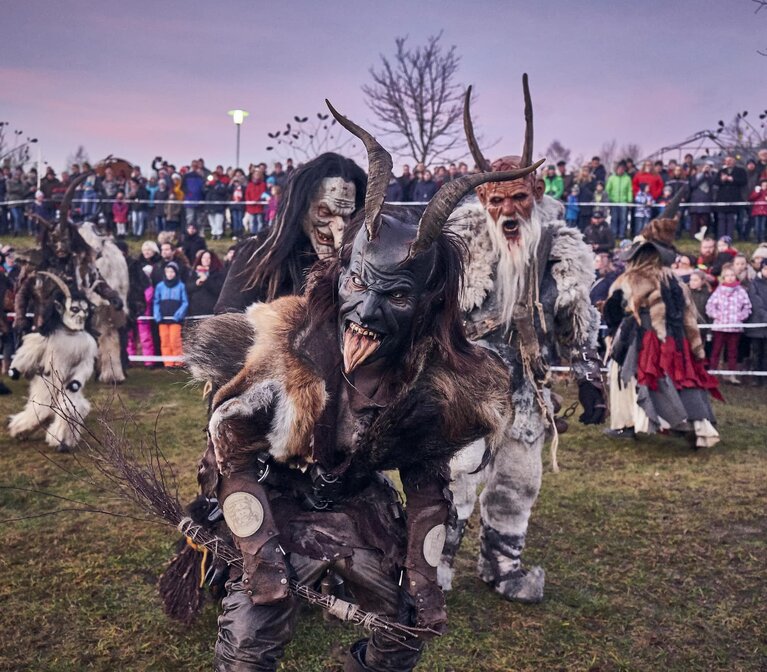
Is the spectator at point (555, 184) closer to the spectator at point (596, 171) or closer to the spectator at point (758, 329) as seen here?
the spectator at point (596, 171)

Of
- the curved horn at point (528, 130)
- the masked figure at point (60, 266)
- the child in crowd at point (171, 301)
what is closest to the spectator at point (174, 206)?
the child in crowd at point (171, 301)

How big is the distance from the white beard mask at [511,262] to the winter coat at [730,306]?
800 centimetres

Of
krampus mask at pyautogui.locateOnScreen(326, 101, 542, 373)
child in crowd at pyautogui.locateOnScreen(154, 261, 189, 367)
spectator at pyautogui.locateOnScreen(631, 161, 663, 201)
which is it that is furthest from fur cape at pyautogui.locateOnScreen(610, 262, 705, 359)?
spectator at pyautogui.locateOnScreen(631, 161, 663, 201)

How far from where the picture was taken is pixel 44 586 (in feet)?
15.8

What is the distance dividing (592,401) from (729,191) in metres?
13.4

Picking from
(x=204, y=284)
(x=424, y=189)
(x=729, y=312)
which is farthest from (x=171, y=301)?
(x=729, y=312)

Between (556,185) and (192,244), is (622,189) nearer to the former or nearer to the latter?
(556,185)

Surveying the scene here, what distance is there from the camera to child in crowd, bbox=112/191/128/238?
18797 millimetres

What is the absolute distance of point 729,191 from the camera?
16703mm

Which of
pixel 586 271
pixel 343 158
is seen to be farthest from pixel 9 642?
pixel 586 271

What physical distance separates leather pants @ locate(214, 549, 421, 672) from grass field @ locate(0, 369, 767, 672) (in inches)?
49.5

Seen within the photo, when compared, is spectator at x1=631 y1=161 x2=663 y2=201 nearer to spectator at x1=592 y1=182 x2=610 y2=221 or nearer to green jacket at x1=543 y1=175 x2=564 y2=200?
spectator at x1=592 y1=182 x2=610 y2=221

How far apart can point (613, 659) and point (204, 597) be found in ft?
6.72

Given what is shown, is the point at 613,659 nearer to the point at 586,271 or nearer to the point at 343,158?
the point at 586,271
